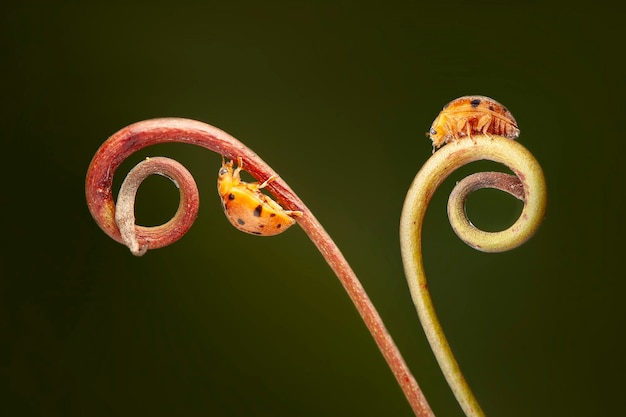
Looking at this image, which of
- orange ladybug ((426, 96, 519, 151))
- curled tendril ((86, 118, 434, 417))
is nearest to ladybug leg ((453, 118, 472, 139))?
orange ladybug ((426, 96, 519, 151))

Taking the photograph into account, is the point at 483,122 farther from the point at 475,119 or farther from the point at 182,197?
the point at 182,197

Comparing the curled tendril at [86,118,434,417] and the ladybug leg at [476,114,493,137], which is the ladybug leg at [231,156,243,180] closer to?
the curled tendril at [86,118,434,417]

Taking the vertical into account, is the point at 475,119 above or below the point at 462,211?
above

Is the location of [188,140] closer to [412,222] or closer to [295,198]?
[295,198]

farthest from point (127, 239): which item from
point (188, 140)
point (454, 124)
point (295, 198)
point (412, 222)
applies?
point (454, 124)

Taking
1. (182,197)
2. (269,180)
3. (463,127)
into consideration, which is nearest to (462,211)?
(463,127)
